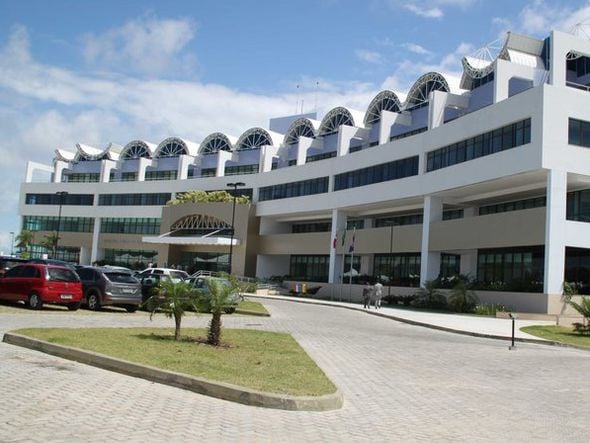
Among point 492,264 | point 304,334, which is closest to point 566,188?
point 492,264

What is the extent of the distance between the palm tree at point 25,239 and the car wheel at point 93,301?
72473mm

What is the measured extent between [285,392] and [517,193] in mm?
37610

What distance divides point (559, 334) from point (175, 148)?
68.4 metres

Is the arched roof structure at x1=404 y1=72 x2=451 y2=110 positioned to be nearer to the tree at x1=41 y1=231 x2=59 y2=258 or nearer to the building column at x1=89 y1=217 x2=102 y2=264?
the building column at x1=89 y1=217 x2=102 y2=264

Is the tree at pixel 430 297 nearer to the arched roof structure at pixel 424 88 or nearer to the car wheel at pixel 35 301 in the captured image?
the arched roof structure at pixel 424 88

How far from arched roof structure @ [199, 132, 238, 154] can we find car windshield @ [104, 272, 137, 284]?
5708 cm

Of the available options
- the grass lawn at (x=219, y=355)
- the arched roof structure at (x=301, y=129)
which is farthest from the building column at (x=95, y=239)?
the grass lawn at (x=219, y=355)

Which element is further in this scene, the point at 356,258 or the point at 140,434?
the point at 356,258

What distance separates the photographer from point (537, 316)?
34.1 metres

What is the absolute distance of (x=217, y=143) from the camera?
8200cm

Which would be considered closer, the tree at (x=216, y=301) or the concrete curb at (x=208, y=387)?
the concrete curb at (x=208, y=387)

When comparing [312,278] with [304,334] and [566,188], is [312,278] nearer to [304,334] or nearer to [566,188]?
[566,188]

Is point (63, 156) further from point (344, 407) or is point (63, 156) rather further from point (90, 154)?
point (344, 407)

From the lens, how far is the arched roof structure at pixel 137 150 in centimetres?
8906
